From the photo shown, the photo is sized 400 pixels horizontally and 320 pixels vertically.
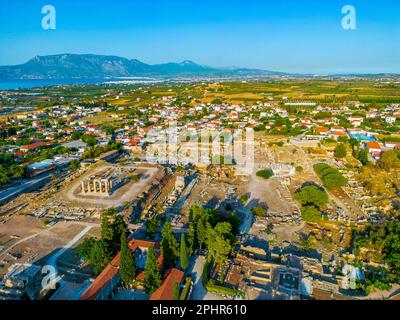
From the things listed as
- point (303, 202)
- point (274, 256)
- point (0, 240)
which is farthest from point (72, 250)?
point (303, 202)

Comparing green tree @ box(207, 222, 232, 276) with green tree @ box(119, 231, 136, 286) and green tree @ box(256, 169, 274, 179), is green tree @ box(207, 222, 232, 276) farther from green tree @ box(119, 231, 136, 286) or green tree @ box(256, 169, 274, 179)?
green tree @ box(256, 169, 274, 179)

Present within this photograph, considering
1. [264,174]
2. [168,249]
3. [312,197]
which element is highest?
[264,174]


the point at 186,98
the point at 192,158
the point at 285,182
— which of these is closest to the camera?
the point at 285,182

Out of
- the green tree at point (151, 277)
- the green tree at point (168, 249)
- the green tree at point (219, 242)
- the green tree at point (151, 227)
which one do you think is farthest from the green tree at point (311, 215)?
the green tree at point (151, 277)

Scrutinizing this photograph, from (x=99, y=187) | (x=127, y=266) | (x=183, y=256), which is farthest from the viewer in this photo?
(x=99, y=187)

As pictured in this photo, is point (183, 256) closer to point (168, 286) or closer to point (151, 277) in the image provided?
point (168, 286)

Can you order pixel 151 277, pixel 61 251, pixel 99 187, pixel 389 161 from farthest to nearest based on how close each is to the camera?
pixel 389 161, pixel 99 187, pixel 61 251, pixel 151 277

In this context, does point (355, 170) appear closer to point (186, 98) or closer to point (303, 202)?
point (303, 202)

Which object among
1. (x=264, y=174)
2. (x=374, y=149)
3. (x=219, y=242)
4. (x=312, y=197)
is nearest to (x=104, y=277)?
(x=219, y=242)

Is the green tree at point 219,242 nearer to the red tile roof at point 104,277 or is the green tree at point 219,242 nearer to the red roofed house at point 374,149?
the red tile roof at point 104,277

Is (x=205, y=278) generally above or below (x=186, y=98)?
below
